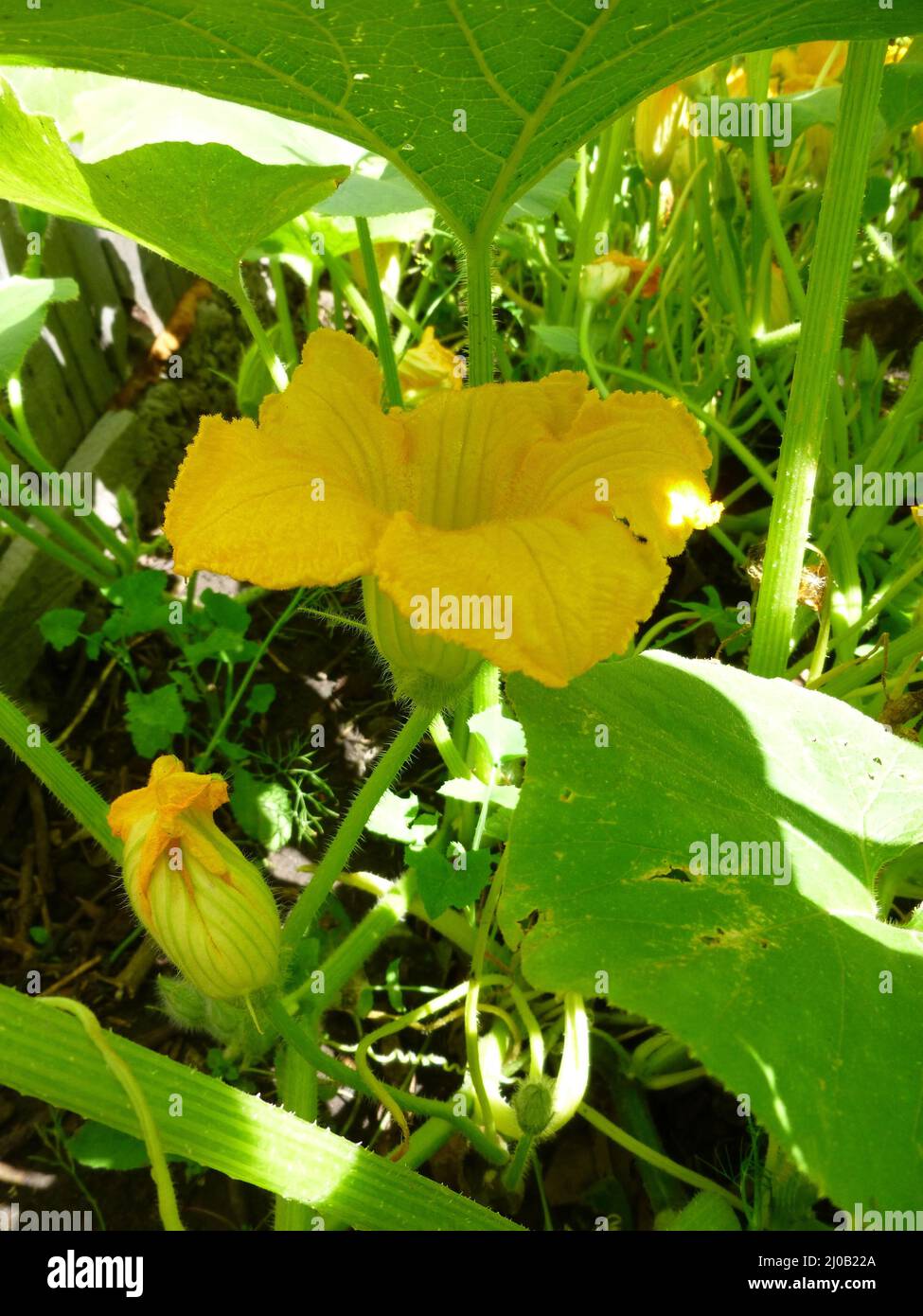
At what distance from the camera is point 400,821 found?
54.5 inches

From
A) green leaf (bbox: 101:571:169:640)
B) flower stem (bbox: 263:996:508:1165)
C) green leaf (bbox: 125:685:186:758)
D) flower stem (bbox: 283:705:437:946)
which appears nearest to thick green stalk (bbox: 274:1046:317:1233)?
flower stem (bbox: 263:996:508:1165)

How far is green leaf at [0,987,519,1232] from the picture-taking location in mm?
825

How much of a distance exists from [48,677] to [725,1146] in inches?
55.9

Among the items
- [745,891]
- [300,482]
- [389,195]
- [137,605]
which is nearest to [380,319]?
[389,195]

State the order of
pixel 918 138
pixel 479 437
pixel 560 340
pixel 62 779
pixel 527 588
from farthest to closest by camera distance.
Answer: pixel 918 138 → pixel 560 340 → pixel 62 779 → pixel 479 437 → pixel 527 588

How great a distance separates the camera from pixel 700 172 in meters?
1.87

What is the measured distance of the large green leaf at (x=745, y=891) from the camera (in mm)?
744

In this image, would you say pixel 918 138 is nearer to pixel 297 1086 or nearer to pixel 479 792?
pixel 479 792

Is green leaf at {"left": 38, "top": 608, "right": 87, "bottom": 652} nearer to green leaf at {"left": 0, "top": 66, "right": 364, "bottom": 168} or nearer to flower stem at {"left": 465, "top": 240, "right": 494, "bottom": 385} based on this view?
green leaf at {"left": 0, "top": 66, "right": 364, "bottom": 168}

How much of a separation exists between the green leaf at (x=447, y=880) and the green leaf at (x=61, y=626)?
2.72 ft

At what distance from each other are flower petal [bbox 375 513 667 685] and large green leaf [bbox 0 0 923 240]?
1.27 feet

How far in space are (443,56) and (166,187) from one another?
1.11 feet
